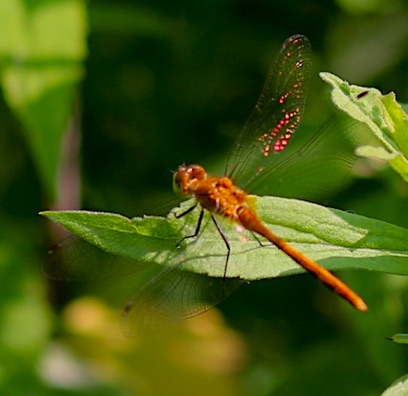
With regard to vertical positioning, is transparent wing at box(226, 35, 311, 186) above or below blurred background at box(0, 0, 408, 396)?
above

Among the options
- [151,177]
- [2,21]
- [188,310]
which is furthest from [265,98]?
[151,177]

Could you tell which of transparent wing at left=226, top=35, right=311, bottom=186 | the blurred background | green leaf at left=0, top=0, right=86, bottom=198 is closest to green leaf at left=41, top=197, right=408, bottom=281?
transparent wing at left=226, top=35, right=311, bottom=186

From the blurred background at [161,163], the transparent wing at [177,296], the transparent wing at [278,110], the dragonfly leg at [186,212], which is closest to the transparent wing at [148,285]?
the transparent wing at [177,296]

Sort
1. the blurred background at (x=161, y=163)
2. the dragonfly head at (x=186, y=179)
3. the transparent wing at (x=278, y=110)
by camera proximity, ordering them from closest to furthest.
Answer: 1. the dragonfly head at (x=186, y=179)
2. the transparent wing at (x=278, y=110)
3. the blurred background at (x=161, y=163)

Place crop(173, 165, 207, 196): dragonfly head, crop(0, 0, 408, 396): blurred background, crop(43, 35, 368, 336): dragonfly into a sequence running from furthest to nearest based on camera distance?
crop(0, 0, 408, 396): blurred background, crop(173, 165, 207, 196): dragonfly head, crop(43, 35, 368, 336): dragonfly

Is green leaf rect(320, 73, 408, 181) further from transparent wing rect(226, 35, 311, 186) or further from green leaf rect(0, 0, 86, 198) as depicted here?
green leaf rect(0, 0, 86, 198)

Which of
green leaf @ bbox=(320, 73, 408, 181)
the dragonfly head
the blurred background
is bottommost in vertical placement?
the blurred background

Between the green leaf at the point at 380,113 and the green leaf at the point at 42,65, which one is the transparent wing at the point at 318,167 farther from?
the green leaf at the point at 42,65

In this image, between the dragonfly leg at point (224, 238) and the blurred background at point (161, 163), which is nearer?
the dragonfly leg at point (224, 238)
